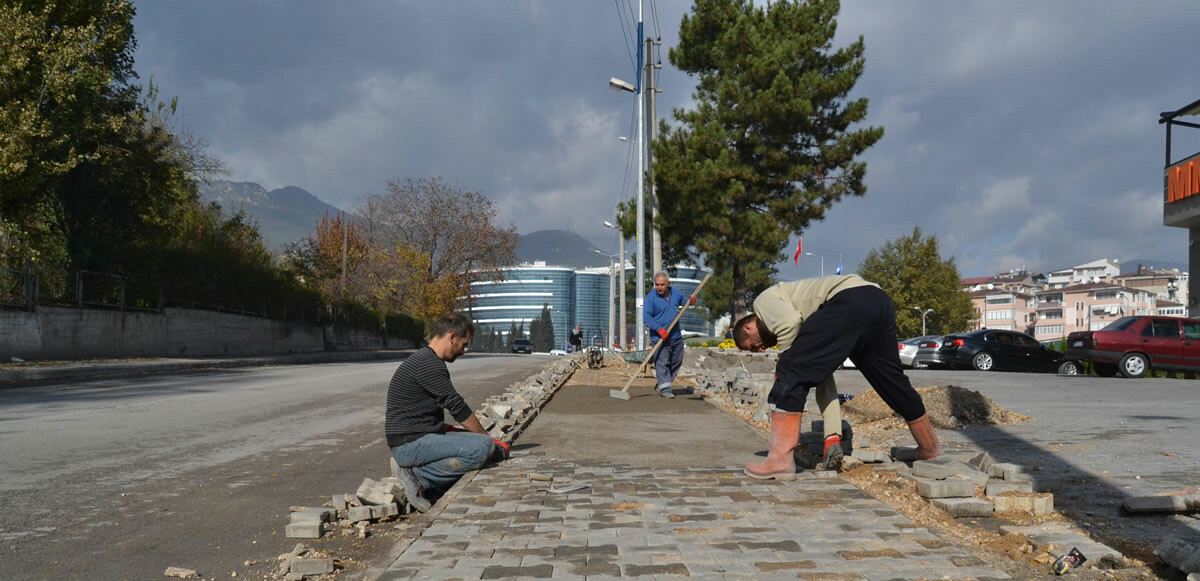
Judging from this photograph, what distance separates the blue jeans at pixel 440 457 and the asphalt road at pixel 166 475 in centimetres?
64

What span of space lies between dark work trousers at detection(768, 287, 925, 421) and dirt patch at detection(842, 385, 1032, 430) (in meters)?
4.06

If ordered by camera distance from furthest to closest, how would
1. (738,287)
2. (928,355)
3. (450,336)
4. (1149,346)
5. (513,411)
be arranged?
(738,287) < (928,355) < (1149,346) < (513,411) < (450,336)

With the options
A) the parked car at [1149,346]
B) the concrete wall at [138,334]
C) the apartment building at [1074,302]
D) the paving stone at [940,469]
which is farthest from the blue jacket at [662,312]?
the apartment building at [1074,302]

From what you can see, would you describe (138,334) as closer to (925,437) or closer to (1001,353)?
(925,437)

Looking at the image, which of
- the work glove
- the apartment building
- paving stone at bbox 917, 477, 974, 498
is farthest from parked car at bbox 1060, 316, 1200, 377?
the apartment building

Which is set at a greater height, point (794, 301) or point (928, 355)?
point (794, 301)

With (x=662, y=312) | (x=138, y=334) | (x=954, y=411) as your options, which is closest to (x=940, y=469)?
(x=954, y=411)

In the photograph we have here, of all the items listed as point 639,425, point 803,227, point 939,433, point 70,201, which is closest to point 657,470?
point 639,425

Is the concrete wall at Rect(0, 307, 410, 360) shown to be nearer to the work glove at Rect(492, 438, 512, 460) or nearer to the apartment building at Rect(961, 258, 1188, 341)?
the work glove at Rect(492, 438, 512, 460)

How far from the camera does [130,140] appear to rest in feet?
86.2

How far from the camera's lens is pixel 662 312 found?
12.5 metres

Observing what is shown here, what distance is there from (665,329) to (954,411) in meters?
→ 4.06

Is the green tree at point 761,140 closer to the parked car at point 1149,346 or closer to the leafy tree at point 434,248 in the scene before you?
the parked car at point 1149,346

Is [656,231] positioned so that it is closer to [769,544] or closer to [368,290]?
[769,544]
